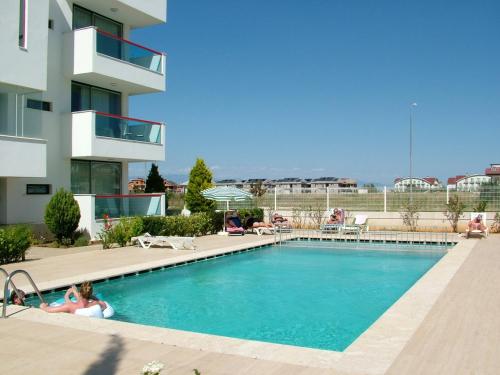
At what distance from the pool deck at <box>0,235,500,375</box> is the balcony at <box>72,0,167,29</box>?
1515cm

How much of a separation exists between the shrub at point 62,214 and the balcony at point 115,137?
2405mm

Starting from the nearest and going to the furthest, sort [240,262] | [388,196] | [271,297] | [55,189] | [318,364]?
[318,364] → [271,297] → [240,262] → [55,189] → [388,196]

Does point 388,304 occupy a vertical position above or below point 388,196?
below

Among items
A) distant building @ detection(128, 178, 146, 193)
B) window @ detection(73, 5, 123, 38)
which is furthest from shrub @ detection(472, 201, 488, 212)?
distant building @ detection(128, 178, 146, 193)

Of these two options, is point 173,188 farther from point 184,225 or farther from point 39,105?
point 39,105

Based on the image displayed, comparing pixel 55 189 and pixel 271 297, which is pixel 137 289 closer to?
pixel 271 297

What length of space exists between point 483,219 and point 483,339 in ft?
57.2

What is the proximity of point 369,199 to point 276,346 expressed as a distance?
21.7m

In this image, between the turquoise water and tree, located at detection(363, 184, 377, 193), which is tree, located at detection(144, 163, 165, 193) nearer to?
the turquoise water

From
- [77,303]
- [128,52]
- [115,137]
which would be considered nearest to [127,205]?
[115,137]

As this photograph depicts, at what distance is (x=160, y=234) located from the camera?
19.5 m

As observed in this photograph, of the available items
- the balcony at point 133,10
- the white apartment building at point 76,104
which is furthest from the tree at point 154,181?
the balcony at point 133,10

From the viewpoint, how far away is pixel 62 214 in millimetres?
17078

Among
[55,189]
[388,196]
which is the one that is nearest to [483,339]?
[55,189]
